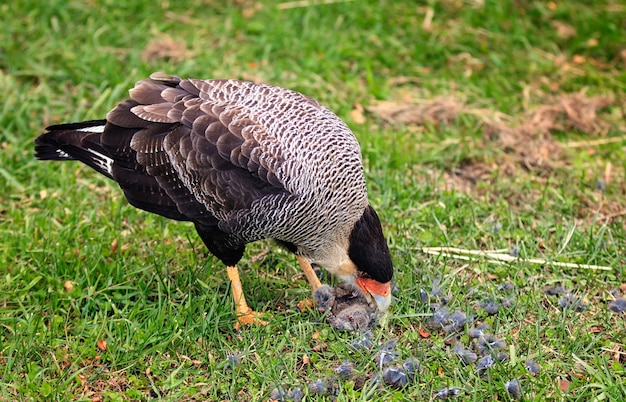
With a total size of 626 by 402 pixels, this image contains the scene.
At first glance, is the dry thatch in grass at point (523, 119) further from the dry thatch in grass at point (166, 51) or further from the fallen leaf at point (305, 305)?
the fallen leaf at point (305, 305)

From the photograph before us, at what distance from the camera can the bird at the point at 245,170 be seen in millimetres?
4266

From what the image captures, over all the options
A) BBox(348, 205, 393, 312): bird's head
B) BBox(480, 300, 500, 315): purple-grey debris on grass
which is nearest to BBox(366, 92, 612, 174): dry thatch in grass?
BBox(480, 300, 500, 315): purple-grey debris on grass

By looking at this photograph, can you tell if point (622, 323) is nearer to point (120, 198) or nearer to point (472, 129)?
point (472, 129)

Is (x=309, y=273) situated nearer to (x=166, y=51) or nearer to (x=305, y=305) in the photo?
(x=305, y=305)

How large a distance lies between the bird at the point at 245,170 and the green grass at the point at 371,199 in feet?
1.39

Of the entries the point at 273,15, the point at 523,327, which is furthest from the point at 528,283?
the point at 273,15

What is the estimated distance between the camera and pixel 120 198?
5.64 m

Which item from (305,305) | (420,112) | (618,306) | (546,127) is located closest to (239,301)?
(305,305)

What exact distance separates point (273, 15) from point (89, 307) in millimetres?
3938

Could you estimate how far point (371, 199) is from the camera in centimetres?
563

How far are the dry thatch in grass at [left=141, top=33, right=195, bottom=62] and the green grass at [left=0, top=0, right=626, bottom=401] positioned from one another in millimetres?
60

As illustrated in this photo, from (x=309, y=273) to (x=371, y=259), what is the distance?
2.04 feet

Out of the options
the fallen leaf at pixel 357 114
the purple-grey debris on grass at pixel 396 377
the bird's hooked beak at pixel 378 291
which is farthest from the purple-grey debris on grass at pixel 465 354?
the fallen leaf at pixel 357 114

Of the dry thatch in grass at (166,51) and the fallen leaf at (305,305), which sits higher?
the dry thatch in grass at (166,51)
